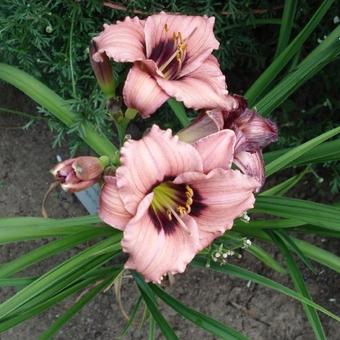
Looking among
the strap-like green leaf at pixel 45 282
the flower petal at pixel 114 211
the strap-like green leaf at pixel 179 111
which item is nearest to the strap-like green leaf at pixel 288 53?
the strap-like green leaf at pixel 179 111

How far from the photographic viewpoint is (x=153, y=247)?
79 centimetres

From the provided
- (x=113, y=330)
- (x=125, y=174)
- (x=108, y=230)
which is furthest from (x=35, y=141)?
(x=125, y=174)

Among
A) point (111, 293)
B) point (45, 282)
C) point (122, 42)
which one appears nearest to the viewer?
point (122, 42)

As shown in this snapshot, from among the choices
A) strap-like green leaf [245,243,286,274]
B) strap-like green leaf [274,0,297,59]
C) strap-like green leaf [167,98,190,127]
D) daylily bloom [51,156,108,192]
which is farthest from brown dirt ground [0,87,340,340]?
daylily bloom [51,156,108,192]

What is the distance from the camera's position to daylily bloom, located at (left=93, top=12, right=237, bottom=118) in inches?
33.1

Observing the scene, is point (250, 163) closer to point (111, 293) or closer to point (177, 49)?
point (177, 49)

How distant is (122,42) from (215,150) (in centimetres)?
21

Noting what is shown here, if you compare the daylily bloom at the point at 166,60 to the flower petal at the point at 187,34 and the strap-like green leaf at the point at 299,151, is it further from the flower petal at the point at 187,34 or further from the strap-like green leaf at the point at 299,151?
the strap-like green leaf at the point at 299,151

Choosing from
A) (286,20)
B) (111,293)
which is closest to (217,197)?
(286,20)

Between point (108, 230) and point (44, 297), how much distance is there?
6.6 inches

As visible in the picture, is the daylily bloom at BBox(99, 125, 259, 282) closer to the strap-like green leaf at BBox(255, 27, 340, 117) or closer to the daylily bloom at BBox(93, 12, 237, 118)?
the daylily bloom at BBox(93, 12, 237, 118)

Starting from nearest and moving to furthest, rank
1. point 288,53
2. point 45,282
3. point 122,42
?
1. point 122,42
2. point 45,282
3. point 288,53

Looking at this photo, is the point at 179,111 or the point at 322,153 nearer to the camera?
the point at 322,153

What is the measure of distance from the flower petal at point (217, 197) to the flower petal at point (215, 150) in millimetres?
14
